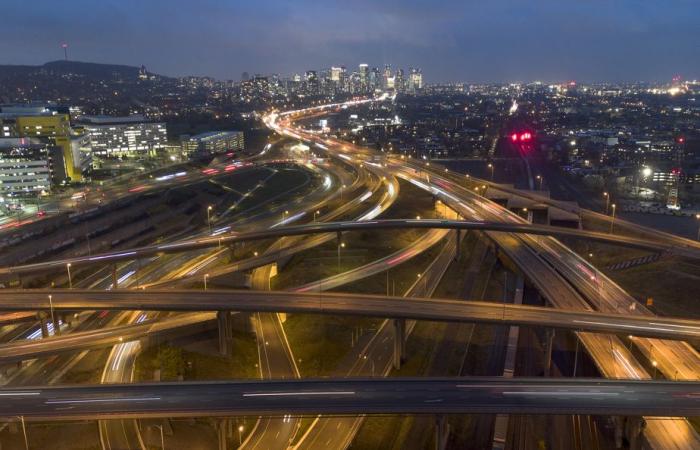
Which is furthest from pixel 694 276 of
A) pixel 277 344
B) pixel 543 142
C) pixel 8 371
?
pixel 543 142

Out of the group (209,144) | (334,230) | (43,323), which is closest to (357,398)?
(43,323)

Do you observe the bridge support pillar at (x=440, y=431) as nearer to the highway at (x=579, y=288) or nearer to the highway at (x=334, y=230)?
the highway at (x=579, y=288)

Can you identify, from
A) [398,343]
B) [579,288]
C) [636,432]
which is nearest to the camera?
[636,432]

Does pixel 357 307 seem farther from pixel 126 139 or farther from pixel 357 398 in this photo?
pixel 126 139

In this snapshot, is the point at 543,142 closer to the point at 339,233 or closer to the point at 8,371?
the point at 339,233

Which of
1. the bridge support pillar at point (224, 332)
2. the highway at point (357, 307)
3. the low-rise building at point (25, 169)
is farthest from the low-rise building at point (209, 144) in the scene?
the bridge support pillar at point (224, 332)
